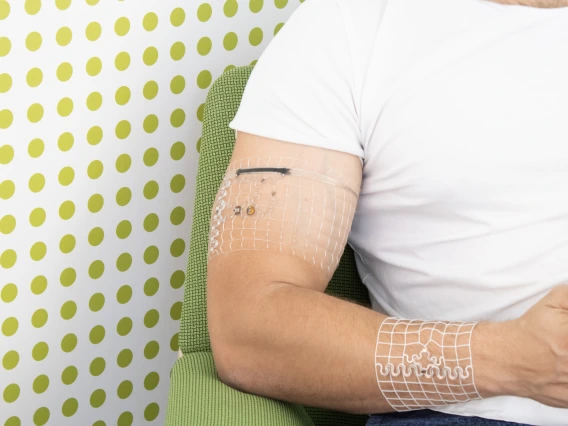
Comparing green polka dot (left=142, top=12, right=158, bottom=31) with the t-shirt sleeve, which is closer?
the t-shirt sleeve

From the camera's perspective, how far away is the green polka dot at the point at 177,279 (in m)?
1.51

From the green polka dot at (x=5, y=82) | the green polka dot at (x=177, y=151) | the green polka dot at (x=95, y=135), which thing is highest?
the green polka dot at (x=5, y=82)

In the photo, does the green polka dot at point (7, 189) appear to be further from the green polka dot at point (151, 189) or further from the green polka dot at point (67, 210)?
the green polka dot at point (151, 189)

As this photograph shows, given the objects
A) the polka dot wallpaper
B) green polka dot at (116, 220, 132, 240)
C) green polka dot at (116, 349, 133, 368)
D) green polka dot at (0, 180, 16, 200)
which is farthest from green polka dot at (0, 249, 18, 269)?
green polka dot at (116, 349, 133, 368)

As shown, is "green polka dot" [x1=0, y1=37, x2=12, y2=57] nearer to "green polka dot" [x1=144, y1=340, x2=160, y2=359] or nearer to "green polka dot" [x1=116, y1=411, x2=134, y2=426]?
"green polka dot" [x1=144, y1=340, x2=160, y2=359]

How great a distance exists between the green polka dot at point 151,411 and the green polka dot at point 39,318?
320mm

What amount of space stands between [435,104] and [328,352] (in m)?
0.38

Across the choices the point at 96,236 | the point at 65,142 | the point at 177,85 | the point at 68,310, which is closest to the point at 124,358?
the point at 68,310

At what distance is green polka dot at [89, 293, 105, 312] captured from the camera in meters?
1.45

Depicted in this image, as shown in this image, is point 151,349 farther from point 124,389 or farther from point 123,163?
point 123,163

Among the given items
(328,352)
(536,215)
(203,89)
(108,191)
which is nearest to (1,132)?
(108,191)

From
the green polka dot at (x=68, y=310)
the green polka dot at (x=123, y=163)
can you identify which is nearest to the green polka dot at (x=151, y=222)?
the green polka dot at (x=123, y=163)

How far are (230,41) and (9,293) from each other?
687 mm

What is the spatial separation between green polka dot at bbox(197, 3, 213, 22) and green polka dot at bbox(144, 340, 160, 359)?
71 centimetres
